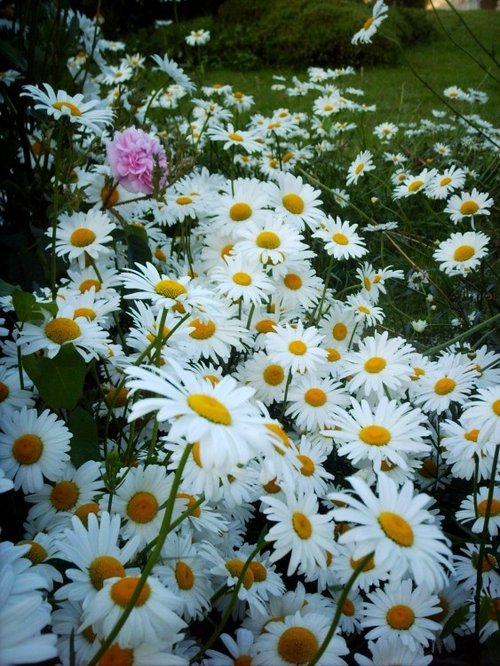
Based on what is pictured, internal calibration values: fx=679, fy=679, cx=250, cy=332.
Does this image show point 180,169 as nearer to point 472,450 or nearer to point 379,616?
point 472,450

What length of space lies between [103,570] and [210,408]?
0.79 ft

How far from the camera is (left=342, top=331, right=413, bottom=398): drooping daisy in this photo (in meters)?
1.13

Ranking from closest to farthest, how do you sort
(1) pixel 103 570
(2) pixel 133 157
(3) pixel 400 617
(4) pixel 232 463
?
1. (4) pixel 232 463
2. (1) pixel 103 570
3. (3) pixel 400 617
4. (2) pixel 133 157

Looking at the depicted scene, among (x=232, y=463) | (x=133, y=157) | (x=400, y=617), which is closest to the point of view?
(x=232, y=463)

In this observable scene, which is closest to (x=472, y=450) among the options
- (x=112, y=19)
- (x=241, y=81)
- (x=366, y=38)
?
(x=366, y=38)

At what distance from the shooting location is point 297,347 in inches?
44.3

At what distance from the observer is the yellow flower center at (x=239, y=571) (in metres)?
0.84

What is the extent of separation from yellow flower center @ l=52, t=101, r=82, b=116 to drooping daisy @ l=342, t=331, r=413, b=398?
665 mm

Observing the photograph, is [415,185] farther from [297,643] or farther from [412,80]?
[412,80]

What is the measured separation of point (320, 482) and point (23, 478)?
0.42 m

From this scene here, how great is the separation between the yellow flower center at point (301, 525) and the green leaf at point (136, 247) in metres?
0.77

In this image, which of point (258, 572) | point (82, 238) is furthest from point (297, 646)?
point (82, 238)

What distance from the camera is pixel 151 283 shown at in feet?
3.14

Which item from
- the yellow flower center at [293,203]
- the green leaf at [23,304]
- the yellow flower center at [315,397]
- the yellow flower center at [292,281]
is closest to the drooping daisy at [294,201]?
the yellow flower center at [293,203]
